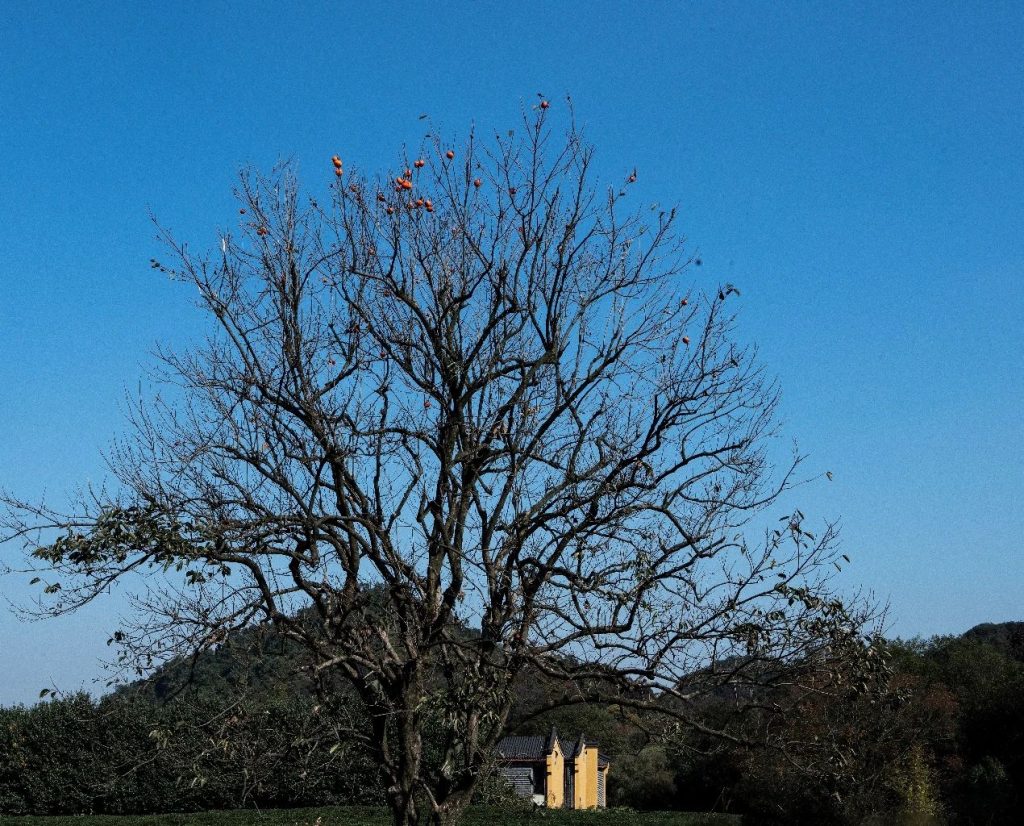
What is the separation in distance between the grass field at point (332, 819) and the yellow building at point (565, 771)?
1230 cm

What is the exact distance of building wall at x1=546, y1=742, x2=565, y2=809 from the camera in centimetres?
4338

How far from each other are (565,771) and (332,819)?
78.6 feet

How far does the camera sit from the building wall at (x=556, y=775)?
43375 mm

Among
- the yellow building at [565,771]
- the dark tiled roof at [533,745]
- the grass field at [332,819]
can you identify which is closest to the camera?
the grass field at [332,819]

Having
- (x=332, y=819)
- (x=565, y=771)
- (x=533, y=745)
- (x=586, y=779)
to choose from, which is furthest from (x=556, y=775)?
(x=332, y=819)

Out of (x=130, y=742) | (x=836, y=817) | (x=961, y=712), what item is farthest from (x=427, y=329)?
(x=961, y=712)

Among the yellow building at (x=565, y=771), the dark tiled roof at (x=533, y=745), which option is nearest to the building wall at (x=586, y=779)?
the yellow building at (x=565, y=771)

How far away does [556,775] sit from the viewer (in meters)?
46.1

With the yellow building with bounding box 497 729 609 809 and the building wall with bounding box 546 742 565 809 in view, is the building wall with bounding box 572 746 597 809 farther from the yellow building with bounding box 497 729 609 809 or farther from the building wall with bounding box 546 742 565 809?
the building wall with bounding box 546 742 565 809

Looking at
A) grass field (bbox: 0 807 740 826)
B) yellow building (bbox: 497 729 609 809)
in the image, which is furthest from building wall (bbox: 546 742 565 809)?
grass field (bbox: 0 807 740 826)

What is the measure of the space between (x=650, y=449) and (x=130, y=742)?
82.3 ft

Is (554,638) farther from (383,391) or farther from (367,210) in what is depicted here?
(367,210)

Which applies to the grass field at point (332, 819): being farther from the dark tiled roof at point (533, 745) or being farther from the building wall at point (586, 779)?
the building wall at point (586, 779)

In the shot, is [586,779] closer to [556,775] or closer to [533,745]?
[556,775]
